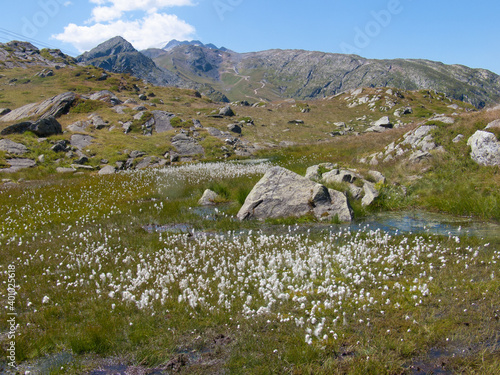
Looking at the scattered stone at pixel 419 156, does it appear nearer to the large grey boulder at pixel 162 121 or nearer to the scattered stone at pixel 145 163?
the scattered stone at pixel 145 163

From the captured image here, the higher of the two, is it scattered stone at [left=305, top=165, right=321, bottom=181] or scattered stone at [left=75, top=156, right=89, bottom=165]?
scattered stone at [left=75, top=156, right=89, bottom=165]

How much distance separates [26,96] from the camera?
234ft

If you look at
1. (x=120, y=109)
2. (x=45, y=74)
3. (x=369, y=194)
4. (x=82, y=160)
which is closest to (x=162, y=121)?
(x=120, y=109)

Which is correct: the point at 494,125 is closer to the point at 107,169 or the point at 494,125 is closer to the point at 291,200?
the point at 291,200

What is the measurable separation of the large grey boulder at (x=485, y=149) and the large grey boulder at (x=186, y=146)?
34062 millimetres

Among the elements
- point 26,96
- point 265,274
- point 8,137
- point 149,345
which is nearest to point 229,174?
point 265,274

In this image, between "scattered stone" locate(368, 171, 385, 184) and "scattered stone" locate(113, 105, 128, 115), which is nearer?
"scattered stone" locate(368, 171, 385, 184)

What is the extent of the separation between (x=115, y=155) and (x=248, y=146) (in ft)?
63.6

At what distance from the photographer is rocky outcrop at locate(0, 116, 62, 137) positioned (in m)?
41.7

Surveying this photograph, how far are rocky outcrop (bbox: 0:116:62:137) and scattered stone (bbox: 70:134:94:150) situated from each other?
122 inches

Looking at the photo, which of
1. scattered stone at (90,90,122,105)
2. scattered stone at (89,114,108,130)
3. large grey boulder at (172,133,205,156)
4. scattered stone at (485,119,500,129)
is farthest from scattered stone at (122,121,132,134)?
scattered stone at (485,119,500,129)

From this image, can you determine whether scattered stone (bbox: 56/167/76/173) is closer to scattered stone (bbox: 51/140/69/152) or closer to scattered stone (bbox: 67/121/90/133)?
scattered stone (bbox: 51/140/69/152)

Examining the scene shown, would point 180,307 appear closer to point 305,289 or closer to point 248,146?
point 305,289

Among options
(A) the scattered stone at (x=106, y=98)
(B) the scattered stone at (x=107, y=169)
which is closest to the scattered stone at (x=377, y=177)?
(B) the scattered stone at (x=107, y=169)
